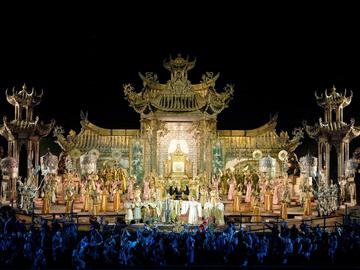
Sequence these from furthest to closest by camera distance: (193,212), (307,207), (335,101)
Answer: (335,101) → (307,207) → (193,212)

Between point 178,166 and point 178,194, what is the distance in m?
2.57

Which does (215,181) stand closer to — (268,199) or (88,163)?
(268,199)

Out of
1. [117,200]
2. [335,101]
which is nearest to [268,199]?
[335,101]

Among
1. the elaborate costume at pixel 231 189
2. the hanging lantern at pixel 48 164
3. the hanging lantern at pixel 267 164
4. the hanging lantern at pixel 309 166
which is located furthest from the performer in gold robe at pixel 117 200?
the hanging lantern at pixel 309 166

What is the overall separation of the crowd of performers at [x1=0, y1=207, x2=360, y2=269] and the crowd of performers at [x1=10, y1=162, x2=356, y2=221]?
187 inches

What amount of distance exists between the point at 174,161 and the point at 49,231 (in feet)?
35.0

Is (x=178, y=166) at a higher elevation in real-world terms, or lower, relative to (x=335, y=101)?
lower

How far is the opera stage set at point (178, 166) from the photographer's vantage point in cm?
1834

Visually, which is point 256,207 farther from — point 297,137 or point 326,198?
point 297,137

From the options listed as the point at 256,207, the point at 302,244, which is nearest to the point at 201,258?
the point at 302,244

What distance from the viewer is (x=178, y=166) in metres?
22.7

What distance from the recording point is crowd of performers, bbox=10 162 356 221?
684 inches

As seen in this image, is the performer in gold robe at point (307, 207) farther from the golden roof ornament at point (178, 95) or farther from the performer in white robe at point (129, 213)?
the performer in white robe at point (129, 213)

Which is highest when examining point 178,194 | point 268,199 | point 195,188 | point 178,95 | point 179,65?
point 179,65
